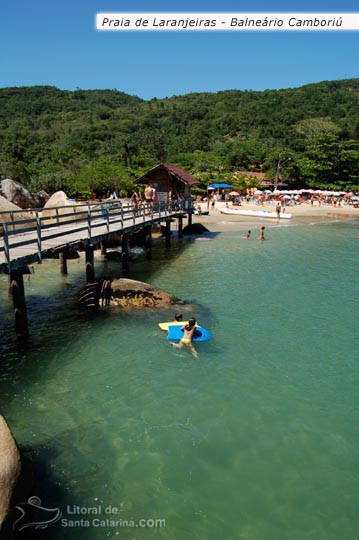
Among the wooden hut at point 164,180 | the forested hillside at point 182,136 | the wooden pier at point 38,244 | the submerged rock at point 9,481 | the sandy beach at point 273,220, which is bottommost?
the sandy beach at point 273,220

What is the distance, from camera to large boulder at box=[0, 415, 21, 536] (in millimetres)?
4848

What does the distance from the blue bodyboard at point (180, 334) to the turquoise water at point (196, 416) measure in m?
0.29

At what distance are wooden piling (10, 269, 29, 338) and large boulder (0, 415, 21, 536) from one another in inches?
246

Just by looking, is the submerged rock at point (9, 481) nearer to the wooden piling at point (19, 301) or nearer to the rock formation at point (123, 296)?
the wooden piling at point (19, 301)

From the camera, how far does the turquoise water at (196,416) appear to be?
6.47 metres

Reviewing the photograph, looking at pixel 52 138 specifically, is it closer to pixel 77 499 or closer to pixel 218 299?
pixel 218 299

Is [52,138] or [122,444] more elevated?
[52,138]

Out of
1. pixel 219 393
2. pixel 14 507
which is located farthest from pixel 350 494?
pixel 14 507

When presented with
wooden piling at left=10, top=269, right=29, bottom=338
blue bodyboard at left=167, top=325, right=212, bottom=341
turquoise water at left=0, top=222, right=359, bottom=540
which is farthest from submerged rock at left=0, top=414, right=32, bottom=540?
blue bodyboard at left=167, top=325, right=212, bottom=341

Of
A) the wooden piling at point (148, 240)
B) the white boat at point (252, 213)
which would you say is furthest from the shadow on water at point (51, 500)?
the white boat at point (252, 213)

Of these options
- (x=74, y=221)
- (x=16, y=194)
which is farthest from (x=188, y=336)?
(x=16, y=194)

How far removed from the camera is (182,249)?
28953 mm

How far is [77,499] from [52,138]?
109392mm

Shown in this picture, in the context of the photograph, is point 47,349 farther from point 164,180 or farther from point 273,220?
point 273,220
